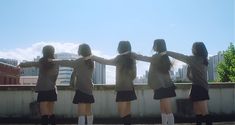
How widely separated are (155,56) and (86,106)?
6.28ft

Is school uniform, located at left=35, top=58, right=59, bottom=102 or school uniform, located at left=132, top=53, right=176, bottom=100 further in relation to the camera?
school uniform, located at left=35, top=58, right=59, bottom=102

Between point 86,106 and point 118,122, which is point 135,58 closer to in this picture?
point 86,106

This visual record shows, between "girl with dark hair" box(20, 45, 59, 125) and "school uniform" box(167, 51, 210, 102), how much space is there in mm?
3054

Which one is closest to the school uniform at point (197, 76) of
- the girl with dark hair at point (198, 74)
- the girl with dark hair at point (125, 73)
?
the girl with dark hair at point (198, 74)

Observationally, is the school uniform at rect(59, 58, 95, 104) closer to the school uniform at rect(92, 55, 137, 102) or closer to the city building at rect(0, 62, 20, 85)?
the school uniform at rect(92, 55, 137, 102)

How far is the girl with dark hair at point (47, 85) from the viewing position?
7.95 metres

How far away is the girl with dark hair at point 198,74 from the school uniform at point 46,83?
9.20 feet

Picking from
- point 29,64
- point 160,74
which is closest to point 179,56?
point 160,74

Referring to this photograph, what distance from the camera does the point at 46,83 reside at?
809 centimetres

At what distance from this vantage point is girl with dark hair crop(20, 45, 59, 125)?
313 inches

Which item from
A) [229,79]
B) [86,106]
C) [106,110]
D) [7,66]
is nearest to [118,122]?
[106,110]

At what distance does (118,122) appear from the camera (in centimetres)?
1090

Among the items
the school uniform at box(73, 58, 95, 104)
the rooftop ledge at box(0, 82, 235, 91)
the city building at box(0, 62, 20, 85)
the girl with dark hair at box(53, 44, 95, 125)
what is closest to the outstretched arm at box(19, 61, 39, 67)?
the girl with dark hair at box(53, 44, 95, 125)

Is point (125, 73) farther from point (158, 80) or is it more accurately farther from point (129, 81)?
point (158, 80)
